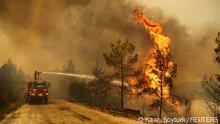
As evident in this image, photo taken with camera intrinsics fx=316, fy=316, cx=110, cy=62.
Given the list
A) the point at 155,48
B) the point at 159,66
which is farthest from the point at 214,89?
the point at 155,48

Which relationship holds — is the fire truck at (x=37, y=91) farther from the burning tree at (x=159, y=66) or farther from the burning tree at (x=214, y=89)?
the burning tree at (x=214, y=89)

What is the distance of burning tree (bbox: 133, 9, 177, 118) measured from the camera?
27172 millimetres

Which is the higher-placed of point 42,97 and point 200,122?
point 42,97

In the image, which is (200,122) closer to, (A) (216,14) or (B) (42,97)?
(A) (216,14)

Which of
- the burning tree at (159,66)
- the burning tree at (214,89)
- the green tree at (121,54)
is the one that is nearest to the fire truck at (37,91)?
the green tree at (121,54)

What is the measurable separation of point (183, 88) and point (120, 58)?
77.0 feet

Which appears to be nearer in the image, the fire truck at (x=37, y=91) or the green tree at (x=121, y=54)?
the fire truck at (x=37, y=91)

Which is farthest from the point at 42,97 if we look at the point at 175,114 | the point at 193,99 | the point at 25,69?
the point at 25,69

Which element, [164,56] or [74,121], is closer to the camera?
[74,121]

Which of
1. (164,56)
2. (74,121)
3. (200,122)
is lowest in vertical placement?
(200,122)

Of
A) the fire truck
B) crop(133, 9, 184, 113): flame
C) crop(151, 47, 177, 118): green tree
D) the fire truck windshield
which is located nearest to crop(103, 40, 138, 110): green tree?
crop(133, 9, 184, 113): flame

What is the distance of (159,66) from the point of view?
89.0 ft

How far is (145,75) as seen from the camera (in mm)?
31797

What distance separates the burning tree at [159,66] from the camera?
2717cm
